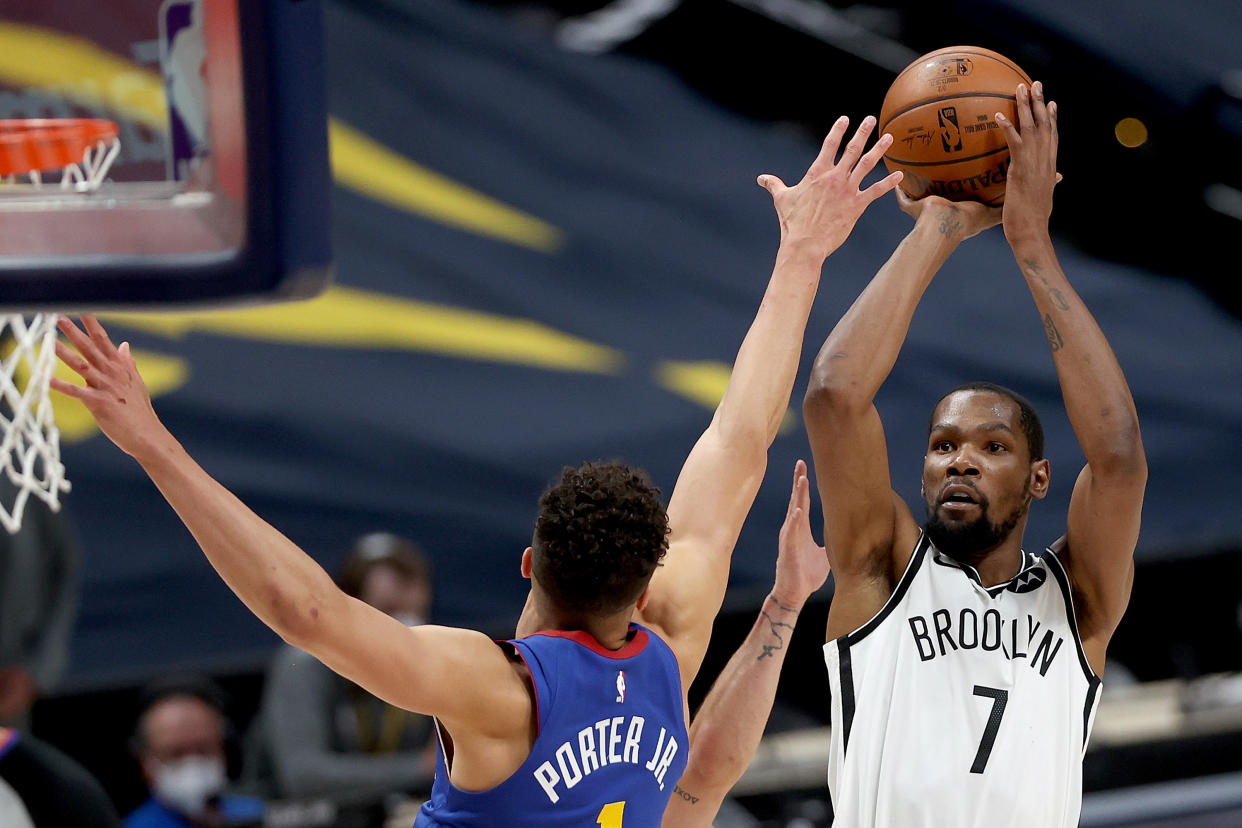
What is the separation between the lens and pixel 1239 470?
8938mm

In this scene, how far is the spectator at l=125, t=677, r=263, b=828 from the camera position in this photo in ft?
16.7

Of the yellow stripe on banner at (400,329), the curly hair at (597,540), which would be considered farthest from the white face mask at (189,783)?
the yellow stripe on banner at (400,329)

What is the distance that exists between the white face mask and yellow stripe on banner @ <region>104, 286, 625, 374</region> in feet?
10.4

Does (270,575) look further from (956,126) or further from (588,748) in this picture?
(956,126)

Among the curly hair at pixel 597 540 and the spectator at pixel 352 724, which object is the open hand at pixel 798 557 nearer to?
the curly hair at pixel 597 540

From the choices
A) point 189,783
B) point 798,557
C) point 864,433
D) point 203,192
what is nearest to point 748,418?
point 864,433

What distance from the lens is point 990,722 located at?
3256 millimetres

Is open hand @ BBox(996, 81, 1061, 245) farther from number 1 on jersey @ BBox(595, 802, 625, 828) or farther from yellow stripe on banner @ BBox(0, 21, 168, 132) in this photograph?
yellow stripe on banner @ BBox(0, 21, 168, 132)

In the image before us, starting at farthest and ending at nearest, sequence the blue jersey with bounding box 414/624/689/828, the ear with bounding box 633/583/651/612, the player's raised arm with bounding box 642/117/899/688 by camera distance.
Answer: the player's raised arm with bounding box 642/117/899/688 → the ear with bounding box 633/583/651/612 → the blue jersey with bounding box 414/624/689/828

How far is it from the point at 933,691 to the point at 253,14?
1930 mm

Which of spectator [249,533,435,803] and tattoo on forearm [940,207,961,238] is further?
spectator [249,533,435,803]

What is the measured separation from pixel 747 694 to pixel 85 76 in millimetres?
2032

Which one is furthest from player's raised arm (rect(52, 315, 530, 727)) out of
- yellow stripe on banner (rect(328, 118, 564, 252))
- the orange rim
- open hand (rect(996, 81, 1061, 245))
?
yellow stripe on banner (rect(328, 118, 564, 252))

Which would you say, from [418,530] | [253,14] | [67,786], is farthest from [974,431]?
[418,530]
